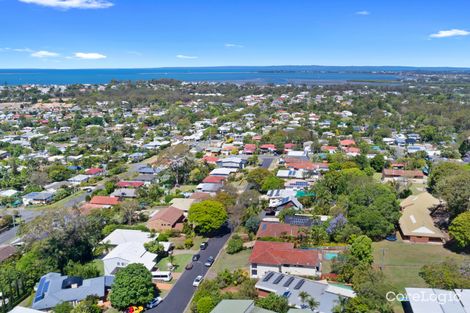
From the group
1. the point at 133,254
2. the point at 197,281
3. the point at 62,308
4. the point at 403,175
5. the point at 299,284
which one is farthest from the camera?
the point at 403,175

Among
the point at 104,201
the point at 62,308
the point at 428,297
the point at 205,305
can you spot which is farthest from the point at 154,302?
the point at 104,201

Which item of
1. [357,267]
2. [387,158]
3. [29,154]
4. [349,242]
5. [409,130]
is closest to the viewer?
[357,267]

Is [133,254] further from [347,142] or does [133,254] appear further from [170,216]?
[347,142]

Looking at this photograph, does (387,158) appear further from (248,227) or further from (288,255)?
(288,255)

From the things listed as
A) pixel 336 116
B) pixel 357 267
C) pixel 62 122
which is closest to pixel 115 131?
pixel 62 122

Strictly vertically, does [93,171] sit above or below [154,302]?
above
